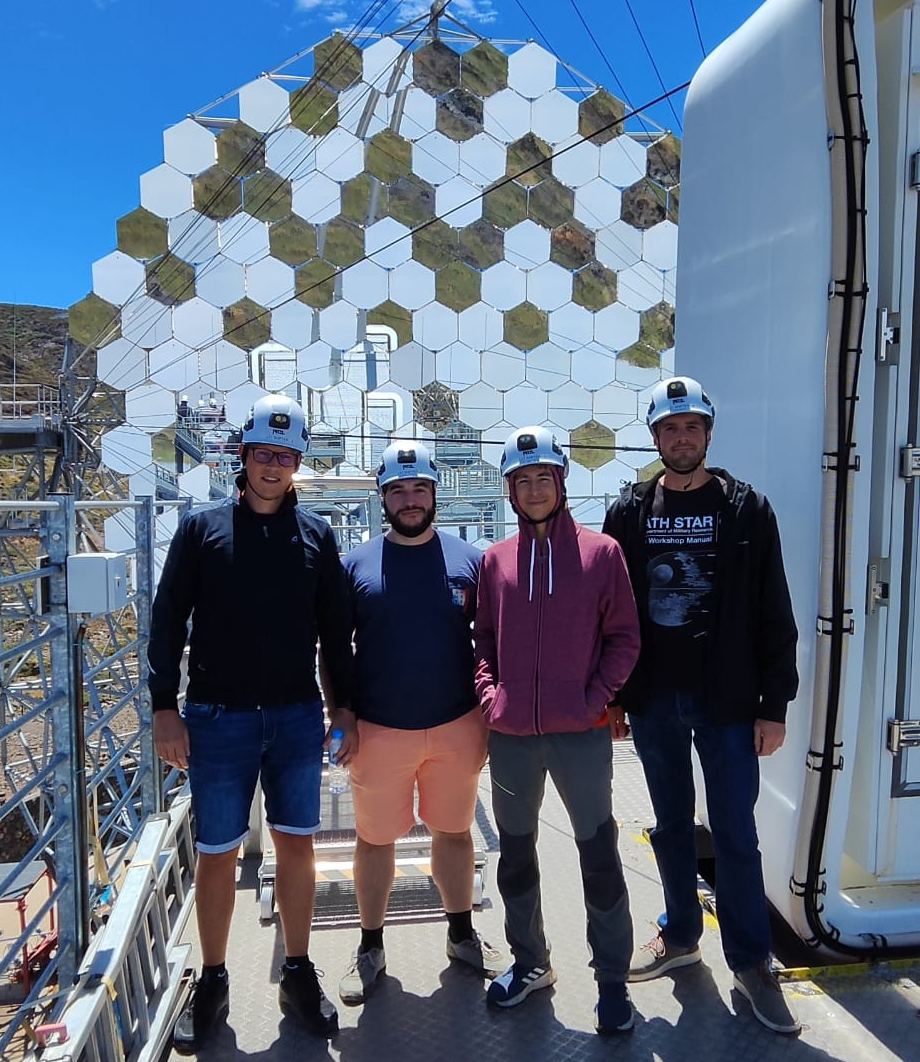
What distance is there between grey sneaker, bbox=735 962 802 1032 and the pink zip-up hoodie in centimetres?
66

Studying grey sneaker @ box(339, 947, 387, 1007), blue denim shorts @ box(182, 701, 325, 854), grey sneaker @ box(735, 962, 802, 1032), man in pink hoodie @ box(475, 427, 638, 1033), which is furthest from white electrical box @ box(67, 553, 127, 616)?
grey sneaker @ box(735, 962, 802, 1032)

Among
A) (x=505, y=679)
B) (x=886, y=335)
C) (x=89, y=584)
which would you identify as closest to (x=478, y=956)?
(x=505, y=679)

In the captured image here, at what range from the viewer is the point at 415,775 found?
1.94m

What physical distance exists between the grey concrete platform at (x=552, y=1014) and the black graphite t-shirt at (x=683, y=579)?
2.35 ft

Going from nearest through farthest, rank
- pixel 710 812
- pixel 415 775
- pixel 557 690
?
pixel 557 690 → pixel 710 812 → pixel 415 775

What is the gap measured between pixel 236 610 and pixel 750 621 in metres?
1.10

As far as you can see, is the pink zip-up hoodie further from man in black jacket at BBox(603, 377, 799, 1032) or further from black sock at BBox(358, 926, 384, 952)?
black sock at BBox(358, 926, 384, 952)

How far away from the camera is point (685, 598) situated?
5.96 ft

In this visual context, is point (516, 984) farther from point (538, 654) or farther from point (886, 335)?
point (886, 335)

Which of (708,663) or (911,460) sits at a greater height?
(911,460)

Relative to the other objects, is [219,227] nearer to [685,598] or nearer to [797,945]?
[685,598]

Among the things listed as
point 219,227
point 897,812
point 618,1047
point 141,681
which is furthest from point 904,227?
point 219,227

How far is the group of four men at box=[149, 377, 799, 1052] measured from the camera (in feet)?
5.71

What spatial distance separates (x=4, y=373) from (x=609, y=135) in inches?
1510
